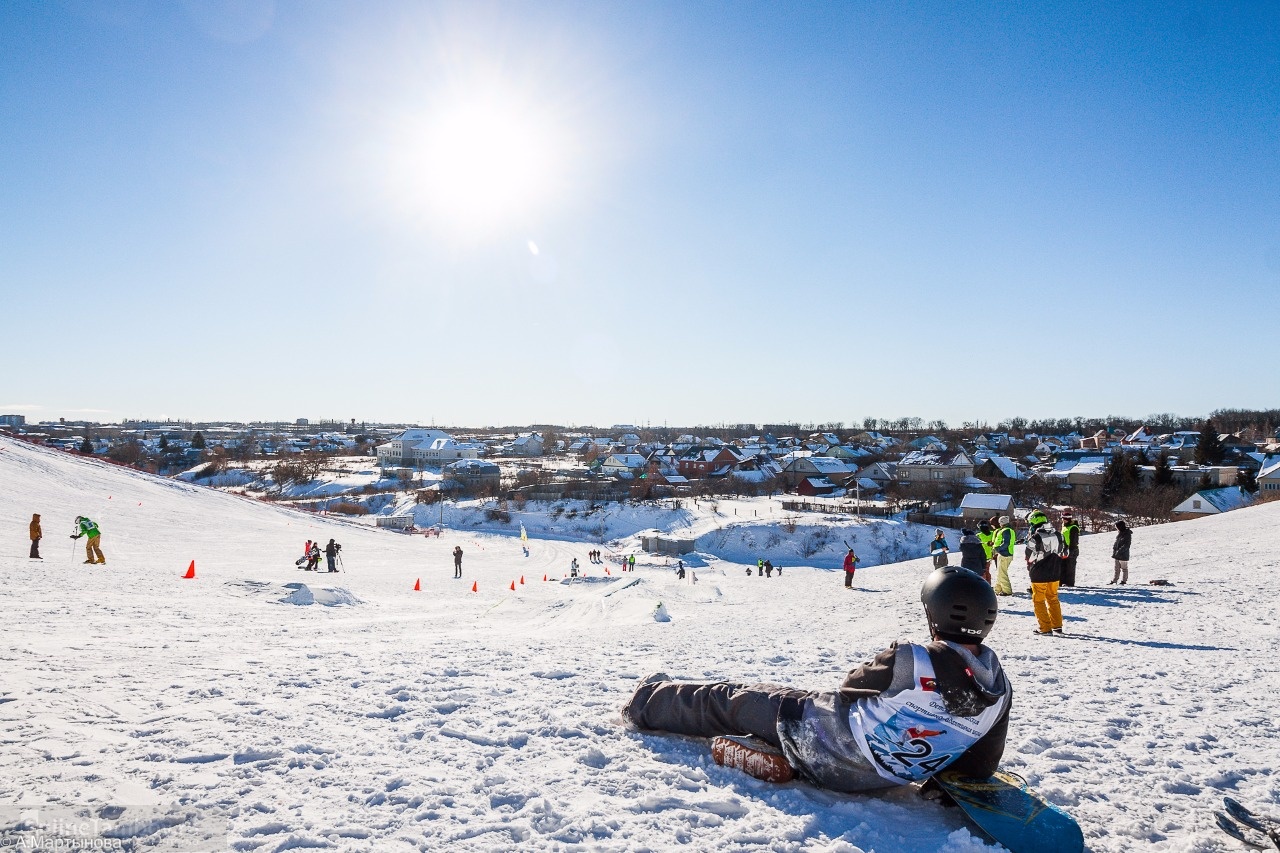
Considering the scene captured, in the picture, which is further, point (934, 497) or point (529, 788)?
point (934, 497)

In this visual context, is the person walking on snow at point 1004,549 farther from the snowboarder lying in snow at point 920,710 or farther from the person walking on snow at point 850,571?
the snowboarder lying in snow at point 920,710

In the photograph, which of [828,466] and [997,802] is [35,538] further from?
[828,466]

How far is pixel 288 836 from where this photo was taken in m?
3.26

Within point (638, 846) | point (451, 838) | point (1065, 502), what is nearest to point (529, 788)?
point (451, 838)

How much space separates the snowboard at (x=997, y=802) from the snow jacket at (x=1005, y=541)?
10.5 metres

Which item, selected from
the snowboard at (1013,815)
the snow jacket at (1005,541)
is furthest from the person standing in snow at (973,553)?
the snowboard at (1013,815)

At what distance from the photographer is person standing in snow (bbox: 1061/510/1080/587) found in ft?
41.5

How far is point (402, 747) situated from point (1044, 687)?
6.18m

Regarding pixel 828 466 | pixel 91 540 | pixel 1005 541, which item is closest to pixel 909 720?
pixel 1005 541

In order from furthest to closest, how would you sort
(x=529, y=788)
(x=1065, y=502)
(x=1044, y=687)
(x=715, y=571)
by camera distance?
(x=1065, y=502) < (x=715, y=571) < (x=1044, y=687) < (x=529, y=788)

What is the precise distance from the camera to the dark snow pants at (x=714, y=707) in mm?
4180

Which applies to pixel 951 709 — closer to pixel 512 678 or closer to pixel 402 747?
pixel 402 747

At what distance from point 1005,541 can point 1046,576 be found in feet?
12.1

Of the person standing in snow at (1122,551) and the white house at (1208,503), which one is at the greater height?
the person standing in snow at (1122,551)
